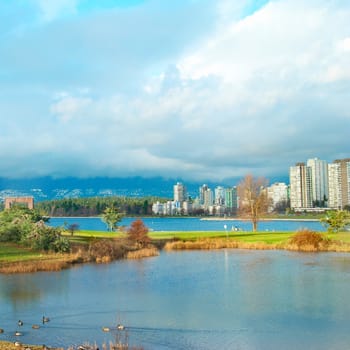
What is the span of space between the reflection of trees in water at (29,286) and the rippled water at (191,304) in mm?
54

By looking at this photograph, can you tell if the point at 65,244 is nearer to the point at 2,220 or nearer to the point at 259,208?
the point at 2,220

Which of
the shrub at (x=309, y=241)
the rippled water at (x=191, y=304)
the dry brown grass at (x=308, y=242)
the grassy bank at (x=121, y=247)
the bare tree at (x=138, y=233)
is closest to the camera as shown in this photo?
the rippled water at (x=191, y=304)

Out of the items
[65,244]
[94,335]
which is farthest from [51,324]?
[65,244]

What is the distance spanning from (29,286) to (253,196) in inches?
2046

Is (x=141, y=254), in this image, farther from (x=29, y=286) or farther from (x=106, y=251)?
(x=29, y=286)

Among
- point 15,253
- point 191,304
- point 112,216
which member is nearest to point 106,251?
point 15,253

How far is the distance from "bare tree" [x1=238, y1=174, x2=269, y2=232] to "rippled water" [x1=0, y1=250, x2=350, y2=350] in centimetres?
3651

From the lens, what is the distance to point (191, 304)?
969 inches

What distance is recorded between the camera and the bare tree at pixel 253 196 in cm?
7756

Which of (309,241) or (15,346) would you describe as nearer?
(15,346)

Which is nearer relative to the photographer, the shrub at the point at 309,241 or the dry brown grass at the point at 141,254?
the dry brown grass at the point at 141,254

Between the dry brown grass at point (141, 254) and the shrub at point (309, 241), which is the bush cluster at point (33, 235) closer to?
the dry brown grass at point (141, 254)

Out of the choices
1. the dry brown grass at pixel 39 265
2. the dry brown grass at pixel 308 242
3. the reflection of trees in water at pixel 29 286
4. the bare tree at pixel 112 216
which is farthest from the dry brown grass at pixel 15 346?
the bare tree at pixel 112 216

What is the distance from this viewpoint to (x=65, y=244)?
46.9 metres
